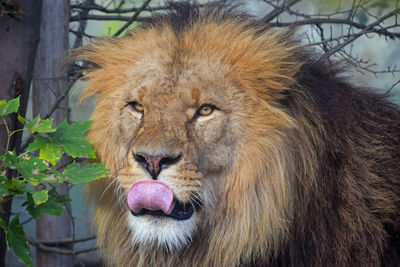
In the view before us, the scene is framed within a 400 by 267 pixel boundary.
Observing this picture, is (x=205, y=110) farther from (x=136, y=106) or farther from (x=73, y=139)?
(x=73, y=139)

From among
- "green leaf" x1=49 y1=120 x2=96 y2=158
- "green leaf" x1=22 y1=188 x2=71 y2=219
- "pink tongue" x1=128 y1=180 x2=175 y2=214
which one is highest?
"green leaf" x1=49 y1=120 x2=96 y2=158

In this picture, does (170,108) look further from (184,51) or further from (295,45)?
(295,45)

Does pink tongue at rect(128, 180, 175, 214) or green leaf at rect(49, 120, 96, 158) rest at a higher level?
green leaf at rect(49, 120, 96, 158)

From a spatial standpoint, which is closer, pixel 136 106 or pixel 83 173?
pixel 83 173

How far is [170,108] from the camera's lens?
285 cm

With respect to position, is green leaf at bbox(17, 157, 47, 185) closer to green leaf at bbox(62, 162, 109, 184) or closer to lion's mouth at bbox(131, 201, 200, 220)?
green leaf at bbox(62, 162, 109, 184)

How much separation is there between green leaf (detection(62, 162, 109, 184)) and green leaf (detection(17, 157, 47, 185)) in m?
0.10

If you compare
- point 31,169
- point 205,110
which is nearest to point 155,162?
point 205,110

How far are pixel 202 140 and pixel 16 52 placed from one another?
3.54 ft

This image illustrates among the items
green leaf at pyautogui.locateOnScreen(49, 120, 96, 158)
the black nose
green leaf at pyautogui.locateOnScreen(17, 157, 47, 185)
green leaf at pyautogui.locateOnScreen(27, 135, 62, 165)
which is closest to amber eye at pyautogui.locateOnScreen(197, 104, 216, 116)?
the black nose

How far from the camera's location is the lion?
2801mm

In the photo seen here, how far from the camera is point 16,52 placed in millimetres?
3057

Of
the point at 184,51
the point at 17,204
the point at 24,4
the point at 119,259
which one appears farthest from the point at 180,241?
the point at 17,204

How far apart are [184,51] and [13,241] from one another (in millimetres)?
1234
